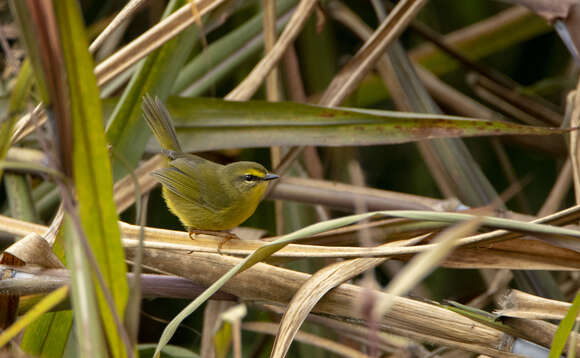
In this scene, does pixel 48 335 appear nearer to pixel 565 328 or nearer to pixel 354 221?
pixel 354 221

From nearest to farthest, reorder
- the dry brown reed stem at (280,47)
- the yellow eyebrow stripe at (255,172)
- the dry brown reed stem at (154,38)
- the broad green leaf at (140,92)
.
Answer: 1. the dry brown reed stem at (154,38)
2. the broad green leaf at (140,92)
3. the dry brown reed stem at (280,47)
4. the yellow eyebrow stripe at (255,172)

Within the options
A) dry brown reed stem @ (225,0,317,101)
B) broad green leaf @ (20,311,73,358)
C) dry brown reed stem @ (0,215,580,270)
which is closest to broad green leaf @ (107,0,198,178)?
dry brown reed stem @ (225,0,317,101)

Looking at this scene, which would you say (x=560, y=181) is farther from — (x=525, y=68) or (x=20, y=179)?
(x=20, y=179)

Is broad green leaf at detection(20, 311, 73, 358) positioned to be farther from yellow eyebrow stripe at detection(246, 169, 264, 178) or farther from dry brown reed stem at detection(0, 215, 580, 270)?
yellow eyebrow stripe at detection(246, 169, 264, 178)

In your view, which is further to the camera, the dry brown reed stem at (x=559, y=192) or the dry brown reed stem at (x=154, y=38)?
the dry brown reed stem at (x=559, y=192)

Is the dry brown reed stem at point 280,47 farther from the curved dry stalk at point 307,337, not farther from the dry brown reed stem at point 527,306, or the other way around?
the dry brown reed stem at point 527,306

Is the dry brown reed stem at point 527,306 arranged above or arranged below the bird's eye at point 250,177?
below

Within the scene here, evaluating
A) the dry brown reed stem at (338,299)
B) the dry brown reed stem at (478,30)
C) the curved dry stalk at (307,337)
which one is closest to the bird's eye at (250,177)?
the curved dry stalk at (307,337)

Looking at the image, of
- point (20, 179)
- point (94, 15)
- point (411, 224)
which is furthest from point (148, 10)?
A: point (411, 224)
